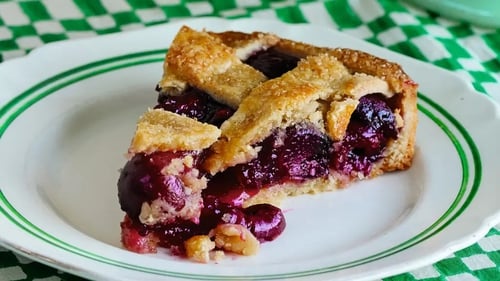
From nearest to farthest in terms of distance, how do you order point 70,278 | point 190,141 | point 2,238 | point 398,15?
1. point 2,238
2. point 70,278
3. point 190,141
4. point 398,15

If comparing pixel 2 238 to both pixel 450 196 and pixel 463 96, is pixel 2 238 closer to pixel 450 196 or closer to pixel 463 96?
pixel 450 196

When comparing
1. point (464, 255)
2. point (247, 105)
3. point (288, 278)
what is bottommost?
point (464, 255)

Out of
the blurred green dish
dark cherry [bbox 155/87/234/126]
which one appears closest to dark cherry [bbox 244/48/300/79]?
dark cherry [bbox 155/87/234/126]

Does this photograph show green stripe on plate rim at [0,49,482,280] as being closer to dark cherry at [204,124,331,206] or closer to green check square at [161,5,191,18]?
dark cherry at [204,124,331,206]

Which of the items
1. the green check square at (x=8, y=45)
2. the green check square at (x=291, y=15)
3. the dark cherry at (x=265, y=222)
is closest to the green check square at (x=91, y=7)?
the green check square at (x=8, y=45)

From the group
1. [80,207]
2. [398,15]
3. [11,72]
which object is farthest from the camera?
[398,15]

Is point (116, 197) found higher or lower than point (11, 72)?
lower

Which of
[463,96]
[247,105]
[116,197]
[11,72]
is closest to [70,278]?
[116,197]
